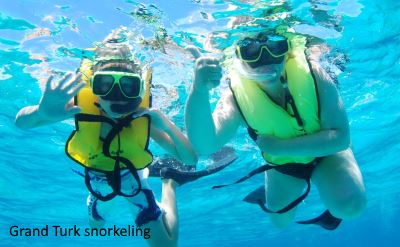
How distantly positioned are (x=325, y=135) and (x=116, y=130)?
3.49m

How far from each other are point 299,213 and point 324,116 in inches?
1666

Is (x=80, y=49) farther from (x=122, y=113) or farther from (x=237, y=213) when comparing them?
(x=237, y=213)

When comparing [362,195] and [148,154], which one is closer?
[362,195]

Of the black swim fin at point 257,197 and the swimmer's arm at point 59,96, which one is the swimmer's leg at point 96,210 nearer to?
the black swim fin at point 257,197

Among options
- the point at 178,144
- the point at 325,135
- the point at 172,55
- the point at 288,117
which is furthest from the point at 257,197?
the point at 172,55

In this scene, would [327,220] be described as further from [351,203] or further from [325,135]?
[325,135]

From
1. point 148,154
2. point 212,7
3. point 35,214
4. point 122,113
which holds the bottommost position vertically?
point 35,214

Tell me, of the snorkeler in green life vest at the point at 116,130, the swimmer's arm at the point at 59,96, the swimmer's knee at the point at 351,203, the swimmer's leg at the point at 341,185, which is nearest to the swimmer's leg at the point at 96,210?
the snorkeler in green life vest at the point at 116,130

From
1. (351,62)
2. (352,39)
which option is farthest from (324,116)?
(351,62)

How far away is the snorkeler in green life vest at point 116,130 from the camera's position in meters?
5.46

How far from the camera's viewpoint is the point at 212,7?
345 inches

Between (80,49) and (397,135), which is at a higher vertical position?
(80,49)

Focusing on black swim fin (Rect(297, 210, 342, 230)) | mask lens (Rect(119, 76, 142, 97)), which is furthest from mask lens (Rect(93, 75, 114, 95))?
black swim fin (Rect(297, 210, 342, 230))

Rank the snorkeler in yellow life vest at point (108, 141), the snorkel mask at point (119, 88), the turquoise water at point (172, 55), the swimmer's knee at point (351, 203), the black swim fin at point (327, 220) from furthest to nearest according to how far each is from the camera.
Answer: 1. the turquoise water at point (172, 55)
2. the black swim fin at point (327, 220)
3. the snorkeler in yellow life vest at point (108, 141)
4. the swimmer's knee at point (351, 203)
5. the snorkel mask at point (119, 88)
